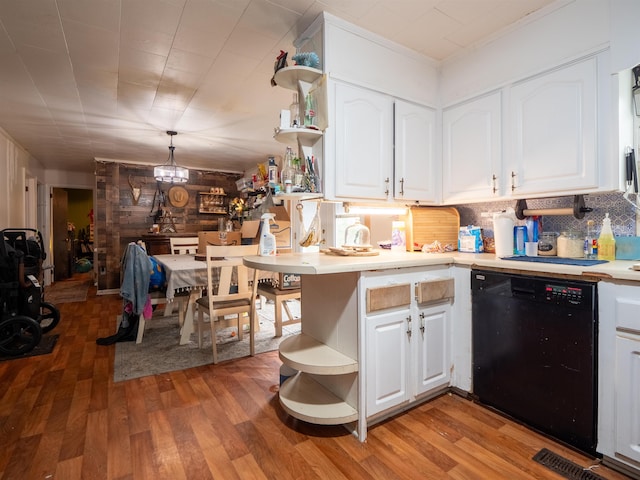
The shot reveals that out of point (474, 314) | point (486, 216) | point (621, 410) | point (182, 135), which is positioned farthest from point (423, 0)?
point (182, 135)

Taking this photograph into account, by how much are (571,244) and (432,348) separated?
1.05 meters

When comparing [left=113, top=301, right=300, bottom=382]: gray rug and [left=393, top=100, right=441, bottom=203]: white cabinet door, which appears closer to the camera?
[left=393, top=100, right=441, bottom=203]: white cabinet door

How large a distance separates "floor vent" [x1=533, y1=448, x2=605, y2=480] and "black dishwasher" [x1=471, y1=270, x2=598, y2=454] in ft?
0.35

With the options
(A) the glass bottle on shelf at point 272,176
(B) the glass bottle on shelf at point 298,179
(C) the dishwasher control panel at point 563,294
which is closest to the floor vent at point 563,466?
(C) the dishwasher control panel at point 563,294

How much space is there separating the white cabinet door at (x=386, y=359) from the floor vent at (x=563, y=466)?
2.17 ft

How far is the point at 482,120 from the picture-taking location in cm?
232

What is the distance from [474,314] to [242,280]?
1953 mm

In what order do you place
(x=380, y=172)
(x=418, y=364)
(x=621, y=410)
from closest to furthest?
(x=621, y=410) < (x=418, y=364) < (x=380, y=172)

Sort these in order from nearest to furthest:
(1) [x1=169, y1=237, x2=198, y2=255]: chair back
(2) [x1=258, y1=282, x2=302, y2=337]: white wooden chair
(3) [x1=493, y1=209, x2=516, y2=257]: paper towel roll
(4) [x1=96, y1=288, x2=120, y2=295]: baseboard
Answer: (3) [x1=493, y1=209, x2=516, y2=257]: paper towel roll
(2) [x1=258, y1=282, x2=302, y2=337]: white wooden chair
(1) [x1=169, y1=237, x2=198, y2=255]: chair back
(4) [x1=96, y1=288, x2=120, y2=295]: baseboard

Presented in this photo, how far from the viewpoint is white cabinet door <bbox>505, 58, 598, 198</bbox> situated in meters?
1.82

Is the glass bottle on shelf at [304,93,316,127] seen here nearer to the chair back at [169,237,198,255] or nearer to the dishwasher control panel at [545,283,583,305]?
the dishwasher control panel at [545,283,583,305]

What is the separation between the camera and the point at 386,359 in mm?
1803

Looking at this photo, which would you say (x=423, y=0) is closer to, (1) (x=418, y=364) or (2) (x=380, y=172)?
(2) (x=380, y=172)

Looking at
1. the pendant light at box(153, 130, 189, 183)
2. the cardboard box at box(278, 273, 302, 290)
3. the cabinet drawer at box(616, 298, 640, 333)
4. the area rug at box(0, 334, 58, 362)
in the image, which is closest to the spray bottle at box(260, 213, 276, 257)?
the cardboard box at box(278, 273, 302, 290)
